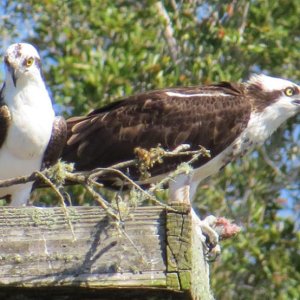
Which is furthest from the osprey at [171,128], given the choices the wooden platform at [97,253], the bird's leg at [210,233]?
the wooden platform at [97,253]

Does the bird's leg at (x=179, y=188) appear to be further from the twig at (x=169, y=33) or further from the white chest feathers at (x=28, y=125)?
the twig at (x=169, y=33)

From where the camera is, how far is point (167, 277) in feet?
10.2

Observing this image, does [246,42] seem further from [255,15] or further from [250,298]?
[250,298]

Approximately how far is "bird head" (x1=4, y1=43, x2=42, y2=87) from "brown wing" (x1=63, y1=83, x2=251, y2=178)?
3.88 ft

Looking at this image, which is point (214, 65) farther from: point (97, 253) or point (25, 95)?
point (97, 253)

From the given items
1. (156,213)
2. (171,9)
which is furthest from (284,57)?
(156,213)

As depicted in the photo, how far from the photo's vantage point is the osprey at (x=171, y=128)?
727 cm

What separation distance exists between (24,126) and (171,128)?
1.75 meters

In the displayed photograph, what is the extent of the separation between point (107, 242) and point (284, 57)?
727 cm

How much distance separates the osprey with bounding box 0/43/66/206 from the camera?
5837mm

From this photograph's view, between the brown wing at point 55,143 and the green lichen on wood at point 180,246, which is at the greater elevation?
the green lichen on wood at point 180,246

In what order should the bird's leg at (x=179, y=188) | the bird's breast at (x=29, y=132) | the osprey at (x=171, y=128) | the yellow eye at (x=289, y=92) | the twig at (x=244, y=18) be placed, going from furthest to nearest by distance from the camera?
the twig at (x=244, y=18), the yellow eye at (x=289, y=92), the osprey at (x=171, y=128), the bird's leg at (x=179, y=188), the bird's breast at (x=29, y=132)

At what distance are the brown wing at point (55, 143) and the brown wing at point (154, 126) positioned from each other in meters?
1.13

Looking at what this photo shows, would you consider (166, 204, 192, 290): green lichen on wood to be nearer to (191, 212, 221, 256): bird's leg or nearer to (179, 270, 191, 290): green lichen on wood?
(179, 270, 191, 290): green lichen on wood
